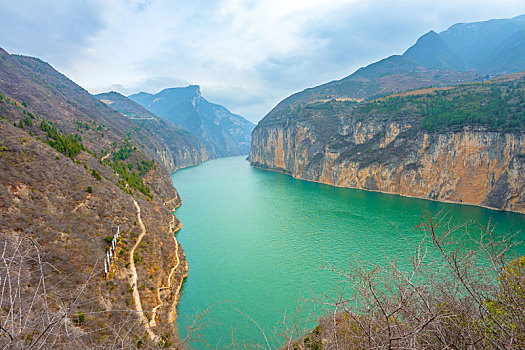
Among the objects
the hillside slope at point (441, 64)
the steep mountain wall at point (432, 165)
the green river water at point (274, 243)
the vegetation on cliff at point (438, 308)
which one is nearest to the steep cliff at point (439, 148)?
the steep mountain wall at point (432, 165)

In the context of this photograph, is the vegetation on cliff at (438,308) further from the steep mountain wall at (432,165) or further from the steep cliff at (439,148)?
the steep cliff at (439,148)

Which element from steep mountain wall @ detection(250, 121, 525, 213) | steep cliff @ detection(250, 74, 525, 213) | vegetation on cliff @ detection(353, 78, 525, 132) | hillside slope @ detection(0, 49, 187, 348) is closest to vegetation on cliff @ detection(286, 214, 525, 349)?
hillside slope @ detection(0, 49, 187, 348)

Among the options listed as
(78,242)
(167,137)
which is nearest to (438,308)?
(78,242)

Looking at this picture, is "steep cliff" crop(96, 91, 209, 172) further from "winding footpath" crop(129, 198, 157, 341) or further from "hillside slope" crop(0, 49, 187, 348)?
"winding footpath" crop(129, 198, 157, 341)

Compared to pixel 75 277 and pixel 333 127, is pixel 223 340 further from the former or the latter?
pixel 333 127

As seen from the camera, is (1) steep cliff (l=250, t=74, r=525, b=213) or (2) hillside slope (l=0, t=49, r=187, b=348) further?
(1) steep cliff (l=250, t=74, r=525, b=213)

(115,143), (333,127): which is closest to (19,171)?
(115,143)

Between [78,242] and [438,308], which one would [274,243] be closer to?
[78,242]
